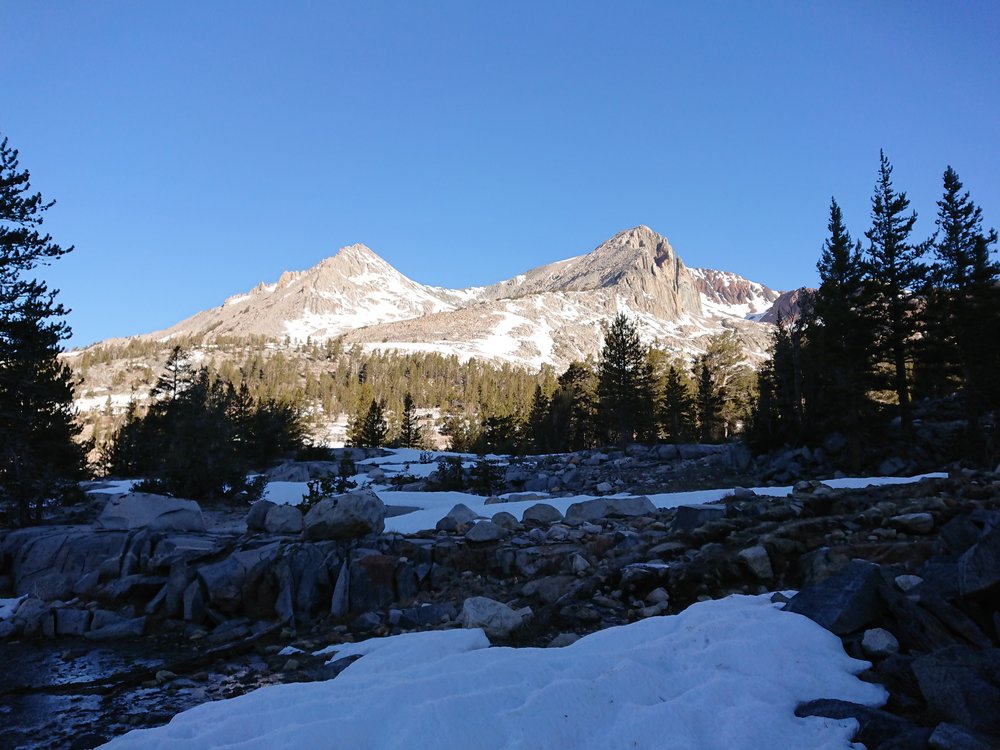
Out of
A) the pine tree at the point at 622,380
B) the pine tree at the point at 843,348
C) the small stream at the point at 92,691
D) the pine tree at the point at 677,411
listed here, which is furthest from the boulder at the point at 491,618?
the pine tree at the point at 677,411

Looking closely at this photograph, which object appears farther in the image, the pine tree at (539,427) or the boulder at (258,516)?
the pine tree at (539,427)

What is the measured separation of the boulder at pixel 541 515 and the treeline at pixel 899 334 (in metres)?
16.3

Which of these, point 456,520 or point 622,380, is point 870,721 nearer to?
point 456,520

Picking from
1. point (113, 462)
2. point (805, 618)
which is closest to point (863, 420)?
point (805, 618)

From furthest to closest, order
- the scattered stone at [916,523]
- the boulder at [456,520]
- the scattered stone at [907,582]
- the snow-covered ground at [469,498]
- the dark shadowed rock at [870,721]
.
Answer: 1. the snow-covered ground at [469,498]
2. the boulder at [456,520]
3. the scattered stone at [916,523]
4. the scattered stone at [907,582]
5. the dark shadowed rock at [870,721]

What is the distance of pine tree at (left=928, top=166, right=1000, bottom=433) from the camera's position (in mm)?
22562

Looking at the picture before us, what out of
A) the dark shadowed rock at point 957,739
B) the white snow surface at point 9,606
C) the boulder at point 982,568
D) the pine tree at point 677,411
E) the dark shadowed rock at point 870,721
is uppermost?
the pine tree at point 677,411

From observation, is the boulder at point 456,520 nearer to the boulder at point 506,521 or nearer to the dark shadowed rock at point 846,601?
the boulder at point 506,521

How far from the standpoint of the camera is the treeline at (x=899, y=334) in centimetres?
2275

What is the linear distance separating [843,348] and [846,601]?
24.1 m

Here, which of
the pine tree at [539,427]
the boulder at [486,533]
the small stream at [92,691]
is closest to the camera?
the small stream at [92,691]

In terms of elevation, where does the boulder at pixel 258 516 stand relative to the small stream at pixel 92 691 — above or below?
above

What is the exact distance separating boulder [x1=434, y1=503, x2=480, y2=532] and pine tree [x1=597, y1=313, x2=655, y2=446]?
32.4 meters

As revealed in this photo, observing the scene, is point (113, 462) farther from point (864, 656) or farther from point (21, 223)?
point (864, 656)
